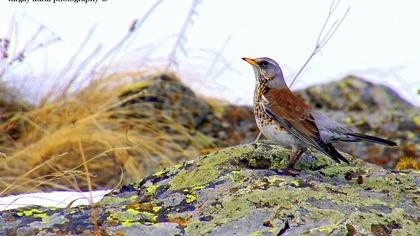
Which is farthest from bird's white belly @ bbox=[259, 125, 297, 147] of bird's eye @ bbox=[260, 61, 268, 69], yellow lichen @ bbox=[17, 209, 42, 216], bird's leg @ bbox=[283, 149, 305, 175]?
yellow lichen @ bbox=[17, 209, 42, 216]

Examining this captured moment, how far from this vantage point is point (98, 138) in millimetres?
8617

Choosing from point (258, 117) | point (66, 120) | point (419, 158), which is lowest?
point (419, 158)

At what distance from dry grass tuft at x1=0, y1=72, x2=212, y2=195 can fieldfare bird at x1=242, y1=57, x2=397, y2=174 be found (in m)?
2.94

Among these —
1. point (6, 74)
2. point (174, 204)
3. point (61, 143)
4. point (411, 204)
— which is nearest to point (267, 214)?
point (174, 204)

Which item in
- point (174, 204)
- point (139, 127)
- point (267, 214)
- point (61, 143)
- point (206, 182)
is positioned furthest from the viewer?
point (139, 127)

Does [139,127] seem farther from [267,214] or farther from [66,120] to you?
[267,214]

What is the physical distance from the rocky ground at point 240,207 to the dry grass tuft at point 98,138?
→ 3901mm

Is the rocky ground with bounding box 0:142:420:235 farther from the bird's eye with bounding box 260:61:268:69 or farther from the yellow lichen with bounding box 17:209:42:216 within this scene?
the bird's eye with bounding box 260:61:268:69

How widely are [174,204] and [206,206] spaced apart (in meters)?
0.20

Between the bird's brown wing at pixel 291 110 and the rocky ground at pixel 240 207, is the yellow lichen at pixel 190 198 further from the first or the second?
the bird's brown wing at pixel 291 110

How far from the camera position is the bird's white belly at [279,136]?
5.07m

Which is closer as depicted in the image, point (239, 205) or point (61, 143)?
point (239, 205)

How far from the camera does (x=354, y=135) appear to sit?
5.17 meters

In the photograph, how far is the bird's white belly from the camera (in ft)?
16.6
